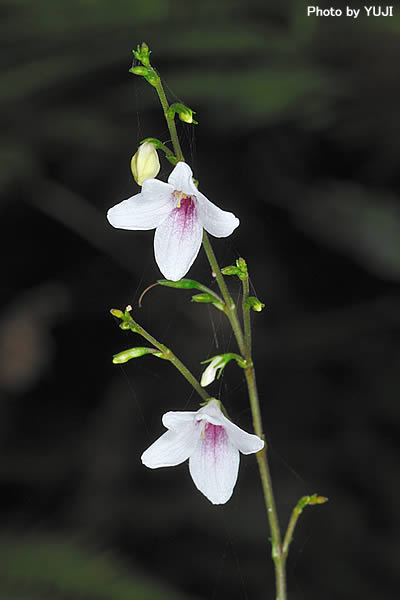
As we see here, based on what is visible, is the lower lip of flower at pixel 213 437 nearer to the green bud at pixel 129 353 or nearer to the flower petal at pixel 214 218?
the green bud at pixel 129 353

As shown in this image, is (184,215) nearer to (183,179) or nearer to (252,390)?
(183,179)

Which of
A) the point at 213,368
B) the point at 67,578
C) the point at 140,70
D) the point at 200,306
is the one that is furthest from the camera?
the point at 200,306

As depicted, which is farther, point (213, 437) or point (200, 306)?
point (200, 306)

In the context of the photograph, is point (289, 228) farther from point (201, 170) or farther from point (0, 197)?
point (0, 197)

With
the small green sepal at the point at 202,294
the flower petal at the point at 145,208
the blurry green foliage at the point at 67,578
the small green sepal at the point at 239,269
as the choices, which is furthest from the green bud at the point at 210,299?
the blurry green foliage at the point at 67,578

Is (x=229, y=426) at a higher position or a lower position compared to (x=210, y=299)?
lower

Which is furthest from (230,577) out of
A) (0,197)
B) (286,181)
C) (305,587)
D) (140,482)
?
(0,197)

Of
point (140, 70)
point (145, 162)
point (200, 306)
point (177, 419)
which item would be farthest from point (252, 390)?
point (200, 306)
